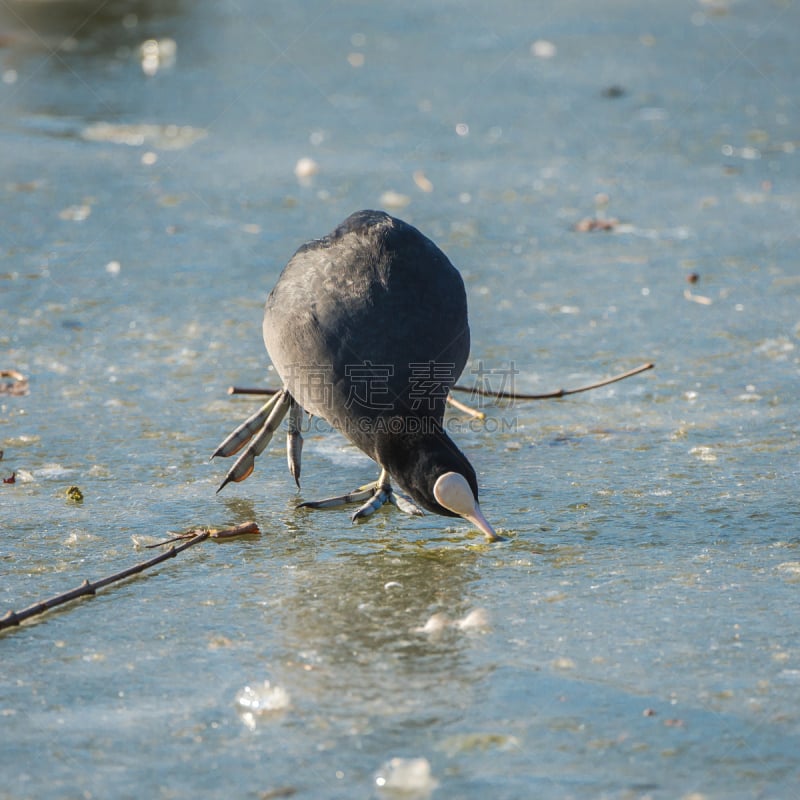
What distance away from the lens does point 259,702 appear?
228 cm

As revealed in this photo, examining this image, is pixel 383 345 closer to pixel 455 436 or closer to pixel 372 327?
pixel 372 327

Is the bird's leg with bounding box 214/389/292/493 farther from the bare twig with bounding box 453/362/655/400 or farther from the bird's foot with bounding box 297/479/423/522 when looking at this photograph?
the bare twig with bounding box 453/362/655/400

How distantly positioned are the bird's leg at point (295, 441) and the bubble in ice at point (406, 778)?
1.46 meters

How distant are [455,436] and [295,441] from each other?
538mm

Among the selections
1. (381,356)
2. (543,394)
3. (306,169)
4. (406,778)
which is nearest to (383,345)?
(381,356)

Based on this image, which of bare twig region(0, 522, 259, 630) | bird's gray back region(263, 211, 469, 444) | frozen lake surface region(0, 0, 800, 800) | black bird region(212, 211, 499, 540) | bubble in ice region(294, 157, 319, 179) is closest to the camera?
frozen lake surface region(0, 0, 800, 800)

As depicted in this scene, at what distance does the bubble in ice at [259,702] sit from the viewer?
2.23 metres

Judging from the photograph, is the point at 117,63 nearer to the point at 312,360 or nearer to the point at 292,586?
the point at 312,360

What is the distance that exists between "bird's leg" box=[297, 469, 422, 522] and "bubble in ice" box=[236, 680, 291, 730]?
937mm

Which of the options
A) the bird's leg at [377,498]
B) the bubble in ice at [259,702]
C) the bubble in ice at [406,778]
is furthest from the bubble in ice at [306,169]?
the bubble in ice at [406,778]

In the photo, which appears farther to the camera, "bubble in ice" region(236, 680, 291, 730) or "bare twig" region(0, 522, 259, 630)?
"bare twig" region(0, 522, 259, 630)

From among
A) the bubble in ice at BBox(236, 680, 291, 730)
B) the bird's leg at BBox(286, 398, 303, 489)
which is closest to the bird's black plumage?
the bird's leg at BBox(286, 398, 303, 489)

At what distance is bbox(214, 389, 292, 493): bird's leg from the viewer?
344 cm

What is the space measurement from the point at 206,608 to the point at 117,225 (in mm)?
3464
